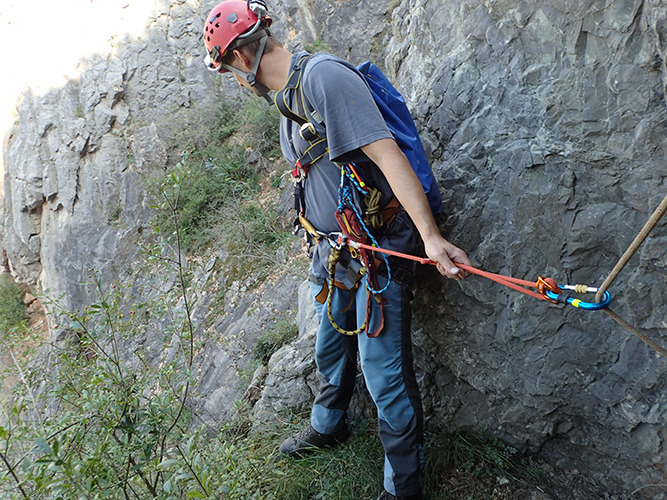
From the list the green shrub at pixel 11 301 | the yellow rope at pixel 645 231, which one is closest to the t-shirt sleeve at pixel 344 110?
the yellow rope at pixel 645 231

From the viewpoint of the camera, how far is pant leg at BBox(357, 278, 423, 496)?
7.28 ft

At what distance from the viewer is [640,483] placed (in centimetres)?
205

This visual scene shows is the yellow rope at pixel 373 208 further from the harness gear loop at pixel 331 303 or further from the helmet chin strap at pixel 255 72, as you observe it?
the helmet chin strap at pixel 255 72

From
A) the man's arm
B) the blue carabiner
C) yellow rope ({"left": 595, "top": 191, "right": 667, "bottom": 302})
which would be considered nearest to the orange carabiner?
the blue carabiner

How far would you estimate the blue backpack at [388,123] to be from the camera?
82.4 inches

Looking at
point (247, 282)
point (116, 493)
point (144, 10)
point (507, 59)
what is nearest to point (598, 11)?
point (507, 59)

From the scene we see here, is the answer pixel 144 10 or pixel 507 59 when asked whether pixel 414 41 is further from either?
pixel 144 10

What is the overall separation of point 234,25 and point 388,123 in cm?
94

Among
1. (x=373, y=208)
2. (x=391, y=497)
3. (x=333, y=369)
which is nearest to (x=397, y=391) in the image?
(x=391, y=497)

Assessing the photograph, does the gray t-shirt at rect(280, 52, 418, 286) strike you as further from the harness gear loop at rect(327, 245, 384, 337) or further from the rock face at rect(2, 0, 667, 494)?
the rock face at rect(2, 0, 667, 494)

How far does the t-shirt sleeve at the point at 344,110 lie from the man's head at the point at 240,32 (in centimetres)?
52

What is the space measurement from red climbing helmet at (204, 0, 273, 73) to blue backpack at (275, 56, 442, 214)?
358mm

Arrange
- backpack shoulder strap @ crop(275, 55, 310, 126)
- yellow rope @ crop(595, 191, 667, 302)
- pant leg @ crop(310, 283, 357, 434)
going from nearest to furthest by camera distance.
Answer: yellow rope @ crop(595, 191, 667, 302)
backpack shoulder strap @ crop(275, 55, 310, 126)
pant leg @ crop(310, 283, 357, 434)

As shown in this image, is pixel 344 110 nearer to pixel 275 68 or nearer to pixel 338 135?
pixel 338 135
